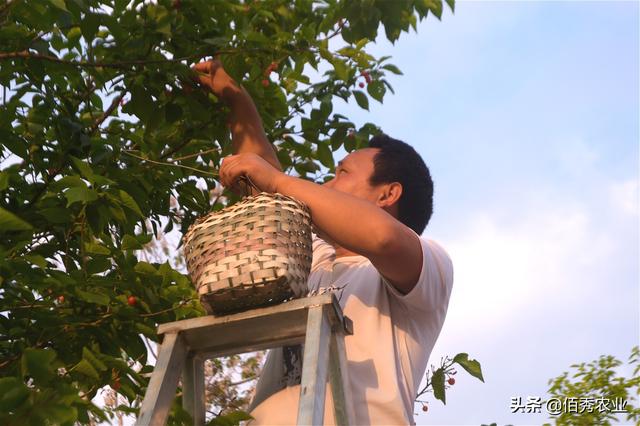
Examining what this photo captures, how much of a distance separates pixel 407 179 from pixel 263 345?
3.07 ft

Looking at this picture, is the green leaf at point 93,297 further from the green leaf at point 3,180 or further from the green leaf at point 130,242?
the green leaf at point 3,180

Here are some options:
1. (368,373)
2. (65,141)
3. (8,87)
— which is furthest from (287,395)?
(8,87)

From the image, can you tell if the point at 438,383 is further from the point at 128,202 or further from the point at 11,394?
the point at 11,394

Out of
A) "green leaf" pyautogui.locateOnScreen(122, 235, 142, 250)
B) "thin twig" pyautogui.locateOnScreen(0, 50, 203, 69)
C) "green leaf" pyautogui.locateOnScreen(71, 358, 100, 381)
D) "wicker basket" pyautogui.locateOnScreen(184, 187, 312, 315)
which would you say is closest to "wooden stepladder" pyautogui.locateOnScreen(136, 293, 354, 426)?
"wicker basket" pyautogui.locateOnScreen(184, 187, 312, 315)

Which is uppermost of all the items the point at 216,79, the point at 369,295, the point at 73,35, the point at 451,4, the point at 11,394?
the point at 451,4

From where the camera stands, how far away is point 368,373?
7.44 feet

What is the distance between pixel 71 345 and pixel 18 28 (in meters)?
1.10

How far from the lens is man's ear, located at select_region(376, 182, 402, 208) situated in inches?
114

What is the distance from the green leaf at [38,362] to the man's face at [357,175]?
1.09 metres

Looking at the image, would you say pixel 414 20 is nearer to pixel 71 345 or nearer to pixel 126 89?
pixel 126 89

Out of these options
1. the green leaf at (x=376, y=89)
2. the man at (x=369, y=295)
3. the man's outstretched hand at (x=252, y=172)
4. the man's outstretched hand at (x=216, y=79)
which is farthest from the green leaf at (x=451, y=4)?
the man's outstretched hand at (x=252, y=172)

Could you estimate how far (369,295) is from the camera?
243 cm

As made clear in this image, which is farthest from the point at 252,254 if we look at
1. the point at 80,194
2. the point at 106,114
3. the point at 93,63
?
the point at 106,114

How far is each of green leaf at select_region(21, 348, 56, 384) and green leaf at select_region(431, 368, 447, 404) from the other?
1.45 m
